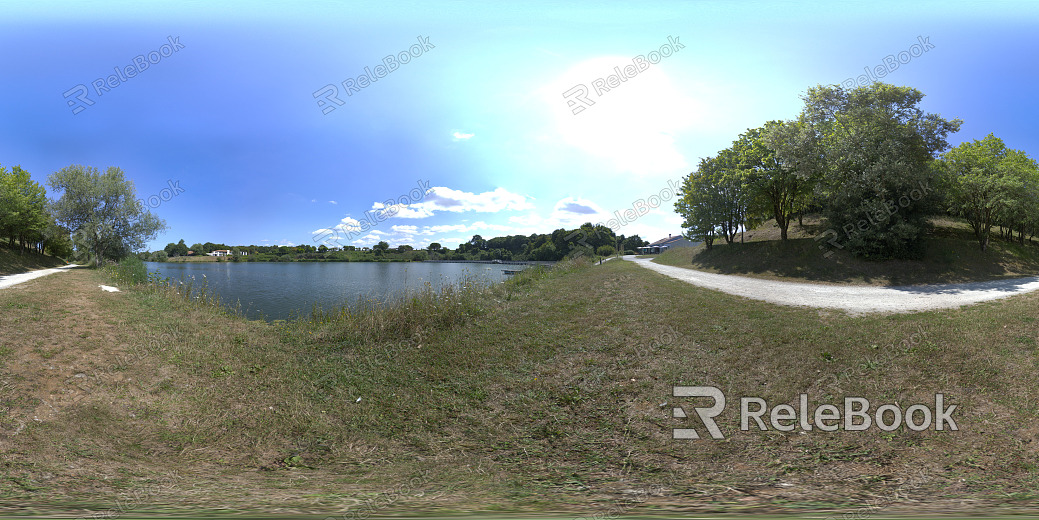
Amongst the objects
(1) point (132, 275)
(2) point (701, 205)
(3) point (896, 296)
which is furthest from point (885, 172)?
(1) point (132, 275)

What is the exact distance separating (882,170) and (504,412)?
23092mm

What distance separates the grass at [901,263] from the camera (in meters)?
17.9

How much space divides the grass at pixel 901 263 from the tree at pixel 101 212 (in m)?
45.0

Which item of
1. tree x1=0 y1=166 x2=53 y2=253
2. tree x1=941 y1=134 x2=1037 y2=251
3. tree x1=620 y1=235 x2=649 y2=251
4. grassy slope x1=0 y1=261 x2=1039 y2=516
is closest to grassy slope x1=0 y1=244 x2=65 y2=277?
tree x1=0 y1=166 x2=53 y2=253

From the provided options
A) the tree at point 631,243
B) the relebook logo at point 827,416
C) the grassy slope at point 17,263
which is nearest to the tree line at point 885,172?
the relebook logo at point 827,416

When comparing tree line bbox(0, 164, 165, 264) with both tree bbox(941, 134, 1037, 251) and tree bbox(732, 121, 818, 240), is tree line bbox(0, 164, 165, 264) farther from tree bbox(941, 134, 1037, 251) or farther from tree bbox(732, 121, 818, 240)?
tree bbox(941, 134, 1037, 251)

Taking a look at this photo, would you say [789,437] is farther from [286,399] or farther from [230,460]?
[286,399]

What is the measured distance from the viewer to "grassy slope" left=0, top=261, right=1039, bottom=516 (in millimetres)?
3547

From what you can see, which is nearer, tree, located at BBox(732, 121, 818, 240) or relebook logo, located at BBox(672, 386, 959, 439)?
relebook logo, located at BBox(672, 386, 959, 439)

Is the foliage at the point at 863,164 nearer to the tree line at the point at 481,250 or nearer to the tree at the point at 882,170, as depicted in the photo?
the tree at the point at 882,170

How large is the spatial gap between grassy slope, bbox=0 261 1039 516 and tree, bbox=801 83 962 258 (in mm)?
11566

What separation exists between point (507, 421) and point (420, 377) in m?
2.06

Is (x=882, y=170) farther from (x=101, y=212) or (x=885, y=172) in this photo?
(x=101, y=212)

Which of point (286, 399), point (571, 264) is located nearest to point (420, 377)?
point (286, 399)
